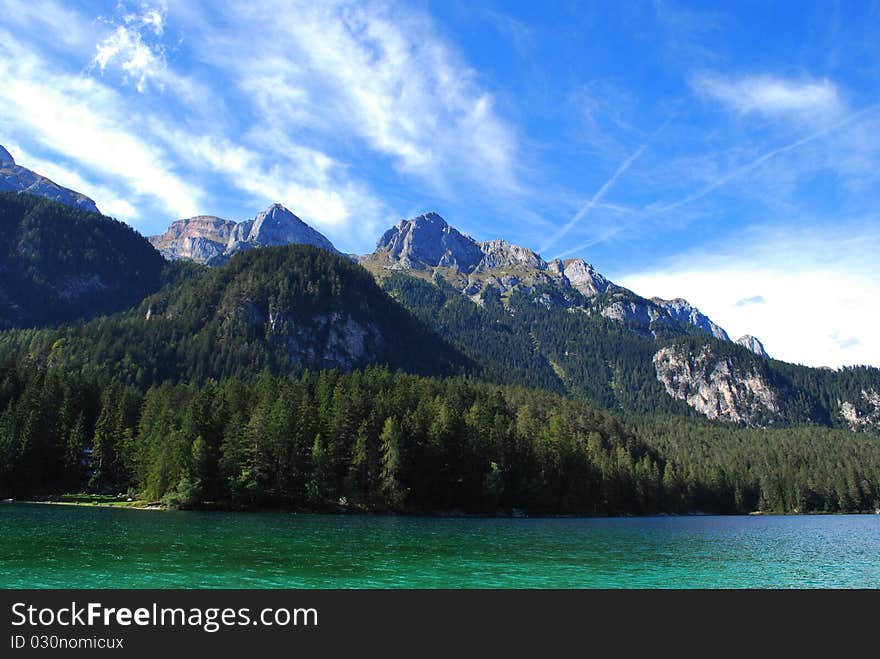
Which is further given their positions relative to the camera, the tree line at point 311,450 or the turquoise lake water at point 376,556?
the tree line at point 311,450

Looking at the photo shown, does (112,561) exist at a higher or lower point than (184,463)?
lower

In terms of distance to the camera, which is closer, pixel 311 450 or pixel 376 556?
pixel 376 556

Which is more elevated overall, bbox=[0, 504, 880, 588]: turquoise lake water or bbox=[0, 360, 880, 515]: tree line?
bbox=[0, 360, 880, 515]: tree line

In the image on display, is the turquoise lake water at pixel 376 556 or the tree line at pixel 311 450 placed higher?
the tree line at pixel 311 450

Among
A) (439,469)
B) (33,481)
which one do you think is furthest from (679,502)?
(33,481)

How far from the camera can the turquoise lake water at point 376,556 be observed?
3500 centimetres

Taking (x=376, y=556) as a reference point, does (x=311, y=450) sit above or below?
above

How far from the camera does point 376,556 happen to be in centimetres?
4594

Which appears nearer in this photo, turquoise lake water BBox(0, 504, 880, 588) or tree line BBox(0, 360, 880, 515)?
turquoise lake water BBox(0, 504, 880, 588)

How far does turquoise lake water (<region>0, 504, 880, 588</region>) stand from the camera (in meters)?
35.0
